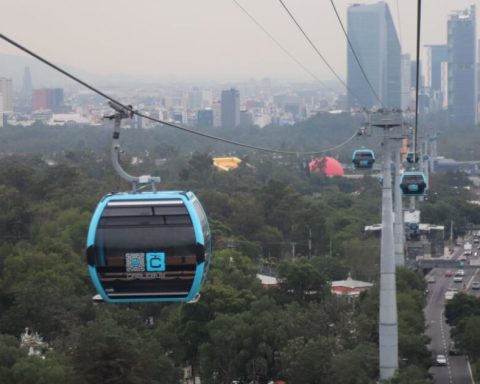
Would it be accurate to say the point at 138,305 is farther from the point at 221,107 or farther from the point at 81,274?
the point at 221,107

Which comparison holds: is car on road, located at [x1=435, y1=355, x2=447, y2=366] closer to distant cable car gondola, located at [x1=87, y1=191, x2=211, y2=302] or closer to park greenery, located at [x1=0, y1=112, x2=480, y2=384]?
park greenery, located at [x1=0, y1=112, x2=480, y2=384]

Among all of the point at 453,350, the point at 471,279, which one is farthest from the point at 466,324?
the point at 471,279

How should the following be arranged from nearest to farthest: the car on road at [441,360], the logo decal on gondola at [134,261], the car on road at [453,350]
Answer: the logo decal on gondola at [134,261]
the car on road at [441,360]
the car on road at [453,350]

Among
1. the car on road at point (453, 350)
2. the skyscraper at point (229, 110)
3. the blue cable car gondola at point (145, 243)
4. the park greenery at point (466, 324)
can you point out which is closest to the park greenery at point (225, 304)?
the park greenery at point (466, 324)

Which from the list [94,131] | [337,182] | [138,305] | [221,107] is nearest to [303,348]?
[138,305]

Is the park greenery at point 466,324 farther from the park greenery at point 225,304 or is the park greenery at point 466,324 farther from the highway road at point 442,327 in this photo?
the park greenery at point 225,304

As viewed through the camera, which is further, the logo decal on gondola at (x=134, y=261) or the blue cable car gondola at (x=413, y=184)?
the blue cable car gondola at (x=413, y=184)

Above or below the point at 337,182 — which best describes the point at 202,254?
above
